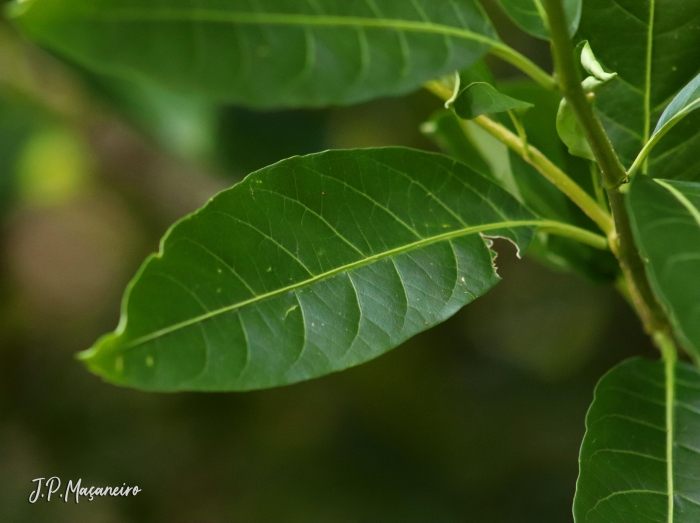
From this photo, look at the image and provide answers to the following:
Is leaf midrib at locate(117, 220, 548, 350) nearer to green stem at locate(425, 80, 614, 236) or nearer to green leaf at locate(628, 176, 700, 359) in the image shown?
green stem at locate(425, 80, 614, 236)

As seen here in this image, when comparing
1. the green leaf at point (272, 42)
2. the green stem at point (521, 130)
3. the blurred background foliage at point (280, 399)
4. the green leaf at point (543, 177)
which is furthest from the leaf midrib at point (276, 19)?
the blurred background foliage at point (280, 399)

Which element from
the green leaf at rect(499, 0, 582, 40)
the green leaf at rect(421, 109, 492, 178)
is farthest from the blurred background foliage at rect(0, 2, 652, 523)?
the green leaf at rect(499, 0, 582, 40)

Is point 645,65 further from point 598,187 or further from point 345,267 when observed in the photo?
point 345,267

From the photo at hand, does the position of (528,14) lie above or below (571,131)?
above

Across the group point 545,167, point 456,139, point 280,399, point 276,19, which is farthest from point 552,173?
point 280,399

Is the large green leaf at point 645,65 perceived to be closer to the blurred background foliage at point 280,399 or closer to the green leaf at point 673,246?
the green leaf at point 673,246

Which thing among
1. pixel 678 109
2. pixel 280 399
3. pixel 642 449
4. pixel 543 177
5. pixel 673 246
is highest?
pixel 280 399
